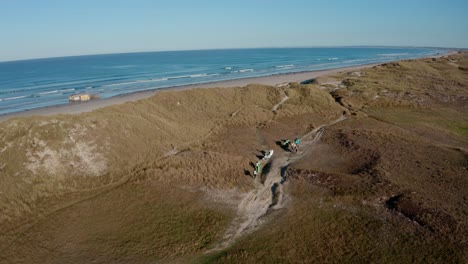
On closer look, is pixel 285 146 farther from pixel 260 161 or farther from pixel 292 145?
pixel 260 161

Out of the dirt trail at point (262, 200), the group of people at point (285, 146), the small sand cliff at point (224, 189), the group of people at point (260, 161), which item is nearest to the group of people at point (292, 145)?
the group of people at point (285, 146)

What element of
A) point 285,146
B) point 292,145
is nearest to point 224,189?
point 292,145

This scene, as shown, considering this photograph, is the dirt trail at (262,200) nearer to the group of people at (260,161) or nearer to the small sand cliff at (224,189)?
the small sand cliff at (224,189)

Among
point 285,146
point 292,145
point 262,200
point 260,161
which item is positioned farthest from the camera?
point 285,146

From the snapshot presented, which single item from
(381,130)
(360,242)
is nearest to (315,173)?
(360,242)

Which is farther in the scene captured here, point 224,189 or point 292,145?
point 292,145

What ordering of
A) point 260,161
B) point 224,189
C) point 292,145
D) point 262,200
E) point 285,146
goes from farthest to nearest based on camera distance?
1. point 285,146
2. point 292,145
3. point 260,161
4. point 224,189
5. point 262,200
